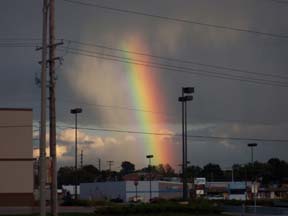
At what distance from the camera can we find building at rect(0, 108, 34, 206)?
80.3 meters

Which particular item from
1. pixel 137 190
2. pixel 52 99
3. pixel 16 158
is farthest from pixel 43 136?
pixel 137 190

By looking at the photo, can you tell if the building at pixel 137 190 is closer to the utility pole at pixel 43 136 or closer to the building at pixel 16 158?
the building at pixel 16 158

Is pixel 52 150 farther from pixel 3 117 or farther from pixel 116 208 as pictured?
pixel 3 117

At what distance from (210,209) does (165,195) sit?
101 m

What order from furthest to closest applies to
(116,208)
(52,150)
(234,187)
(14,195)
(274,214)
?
1. (234,187)
2. (14,195)
3. (274,214)
4. (116,208)
5. (52,150)

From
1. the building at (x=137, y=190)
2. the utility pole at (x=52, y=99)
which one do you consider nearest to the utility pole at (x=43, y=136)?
the utility pole at (x=52, y=99)

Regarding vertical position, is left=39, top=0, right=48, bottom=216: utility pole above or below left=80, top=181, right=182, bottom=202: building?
above

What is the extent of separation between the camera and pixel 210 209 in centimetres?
4922

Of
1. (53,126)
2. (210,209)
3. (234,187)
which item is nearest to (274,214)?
(210,209)

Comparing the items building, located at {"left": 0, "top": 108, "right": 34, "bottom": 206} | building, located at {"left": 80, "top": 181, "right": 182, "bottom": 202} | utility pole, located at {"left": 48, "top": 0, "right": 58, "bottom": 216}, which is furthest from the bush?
building, located at {"left": 80, "top": 181, "right": 182, "bottom": 202}

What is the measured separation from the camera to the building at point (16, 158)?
263 ft

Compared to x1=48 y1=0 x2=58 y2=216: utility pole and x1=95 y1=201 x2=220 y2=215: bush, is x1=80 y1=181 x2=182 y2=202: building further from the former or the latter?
x1=48 y1=0 x2=58 y2=216: utility pole

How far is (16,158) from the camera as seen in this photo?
267 ft

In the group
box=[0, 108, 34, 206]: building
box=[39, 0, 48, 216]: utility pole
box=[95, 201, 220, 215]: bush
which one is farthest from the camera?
box=[0, 108, 34, 206]: building
